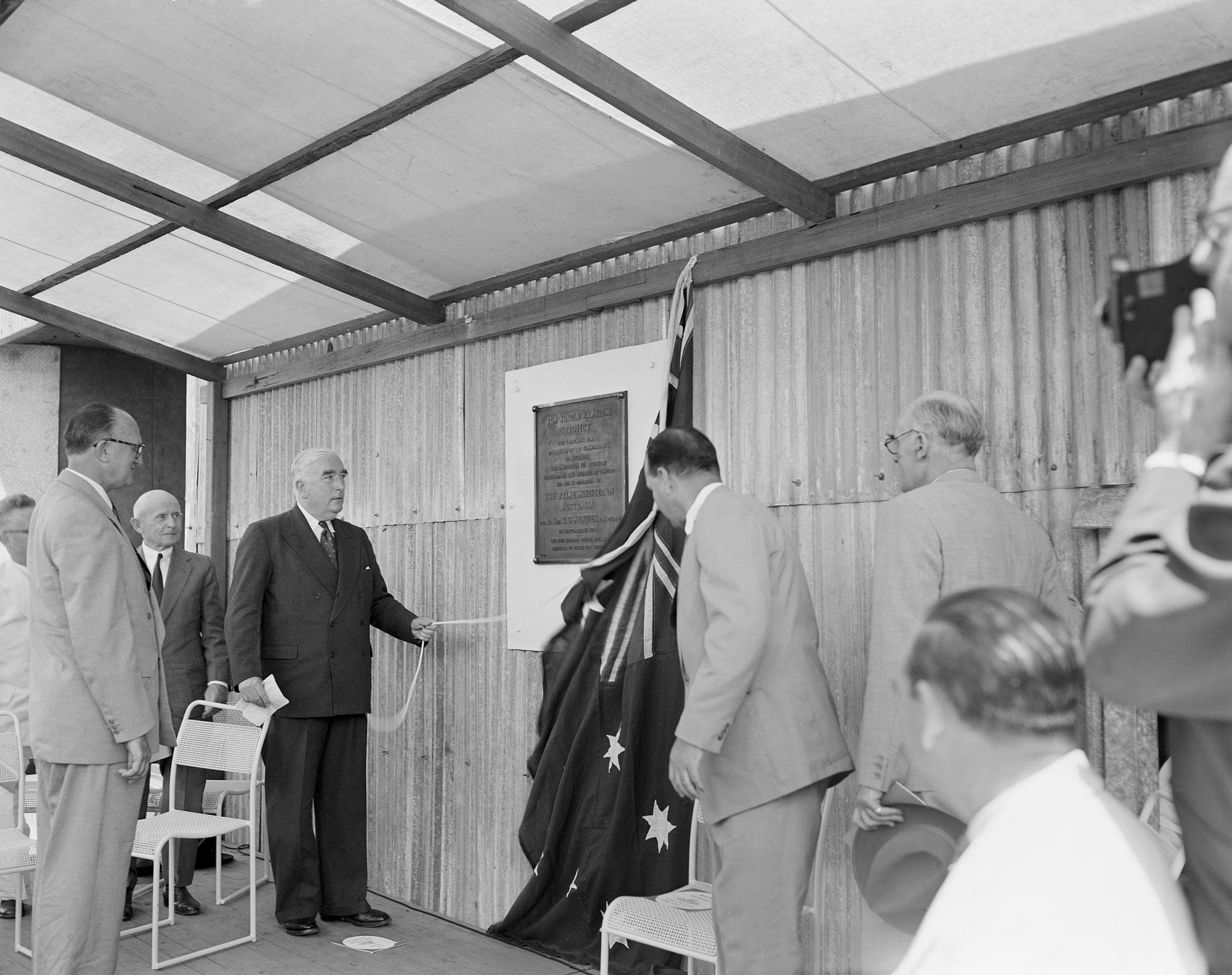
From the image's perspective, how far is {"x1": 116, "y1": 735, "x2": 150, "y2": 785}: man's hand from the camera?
392cm

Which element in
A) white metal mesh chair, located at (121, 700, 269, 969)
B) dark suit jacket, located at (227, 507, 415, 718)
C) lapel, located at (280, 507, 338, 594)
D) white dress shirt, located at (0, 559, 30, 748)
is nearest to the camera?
white metal mesh chair, located at (121, 700, 269, 969)

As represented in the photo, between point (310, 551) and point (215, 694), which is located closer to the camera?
point (310, 551)

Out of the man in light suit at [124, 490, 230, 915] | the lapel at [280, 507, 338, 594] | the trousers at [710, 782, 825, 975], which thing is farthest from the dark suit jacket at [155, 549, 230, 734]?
the trousers at [710, 782, 825, 975]

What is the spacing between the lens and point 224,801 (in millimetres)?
6852

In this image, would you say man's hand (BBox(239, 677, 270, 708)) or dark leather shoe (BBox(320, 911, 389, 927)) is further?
dark leather shoe (BBox(320, 911, 389, 927))

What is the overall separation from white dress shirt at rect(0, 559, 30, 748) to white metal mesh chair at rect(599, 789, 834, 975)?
361 cm

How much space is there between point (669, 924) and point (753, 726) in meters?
0.80

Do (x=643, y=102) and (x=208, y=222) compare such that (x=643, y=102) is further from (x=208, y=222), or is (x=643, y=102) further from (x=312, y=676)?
(x=312, y=676)

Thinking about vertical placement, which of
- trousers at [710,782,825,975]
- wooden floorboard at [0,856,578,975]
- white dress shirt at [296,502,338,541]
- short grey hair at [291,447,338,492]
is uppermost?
short grey hair at [291,447,338,492]

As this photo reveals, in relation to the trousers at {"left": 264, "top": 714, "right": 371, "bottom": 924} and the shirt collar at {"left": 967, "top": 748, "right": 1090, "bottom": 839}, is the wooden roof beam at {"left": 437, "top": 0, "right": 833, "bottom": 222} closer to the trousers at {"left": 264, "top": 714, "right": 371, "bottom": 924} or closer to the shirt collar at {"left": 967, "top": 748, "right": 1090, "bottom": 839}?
the shirt collar at {"left": 967, "top": 748, "right": 1090, "bottom": 839}

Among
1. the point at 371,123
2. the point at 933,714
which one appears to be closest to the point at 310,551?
the point at 371,123

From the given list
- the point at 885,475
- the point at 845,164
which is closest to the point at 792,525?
the point at 885,475

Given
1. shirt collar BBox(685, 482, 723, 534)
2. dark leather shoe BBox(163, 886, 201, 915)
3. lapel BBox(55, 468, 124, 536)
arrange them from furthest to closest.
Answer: dark leather shoe BBox(163, 886, 201, 915) → lapel BBox(55, 468, 124, 536) → shirt collar BBox(685, 482, 723, 534)

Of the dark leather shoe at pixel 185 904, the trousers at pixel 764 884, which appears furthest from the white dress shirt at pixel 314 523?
the trousers at pixel 764 884
